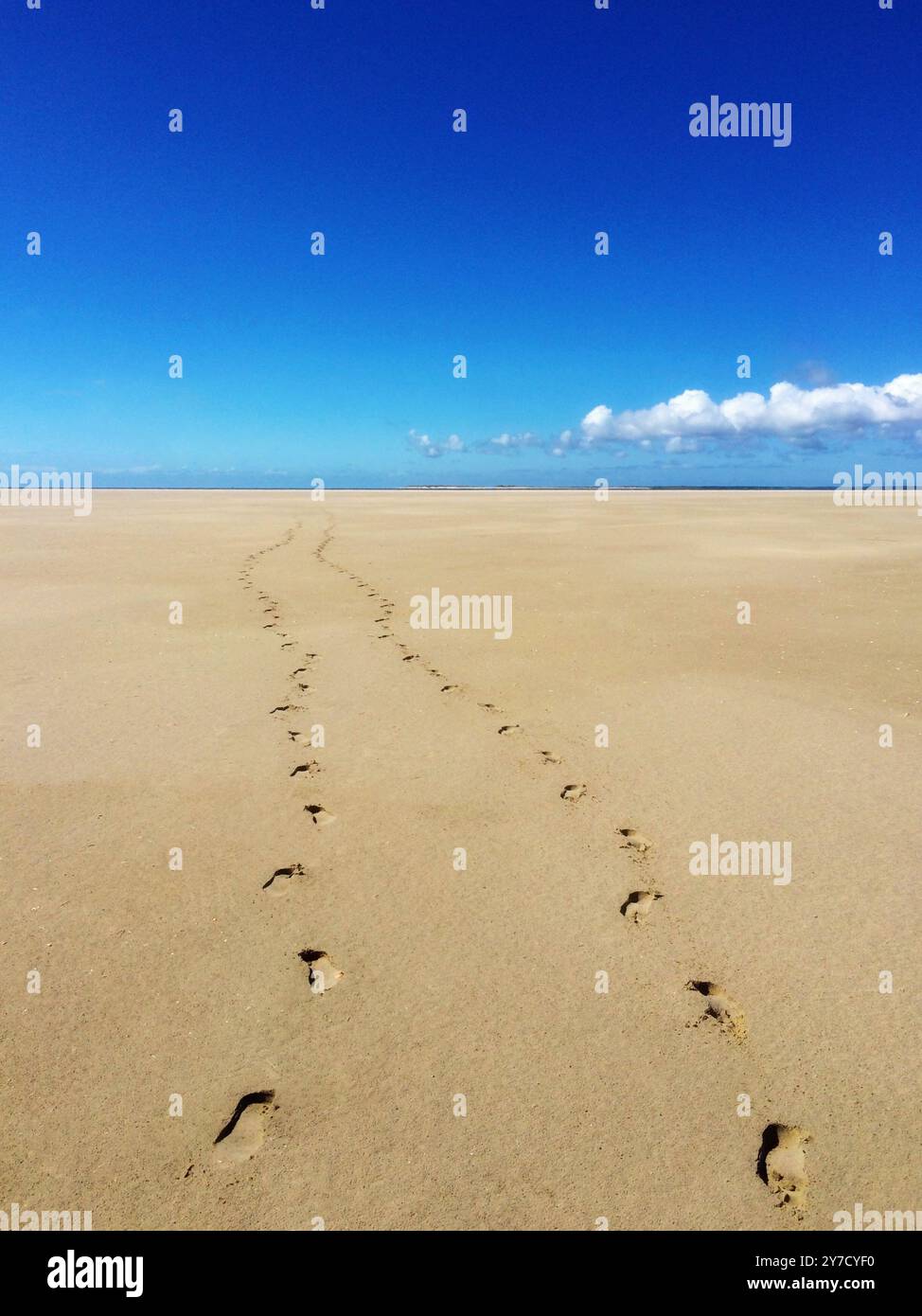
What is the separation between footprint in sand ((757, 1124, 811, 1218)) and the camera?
2.66 m

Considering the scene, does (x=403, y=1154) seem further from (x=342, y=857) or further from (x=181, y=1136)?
(x=342, y=857)

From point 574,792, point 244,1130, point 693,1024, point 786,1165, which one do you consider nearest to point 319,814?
point 574,792

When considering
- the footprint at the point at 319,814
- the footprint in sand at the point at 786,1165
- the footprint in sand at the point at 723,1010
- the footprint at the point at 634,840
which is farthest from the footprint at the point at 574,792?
the footprint in sand at the point at 786,1165

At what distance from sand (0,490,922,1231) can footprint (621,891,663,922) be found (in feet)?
0.07

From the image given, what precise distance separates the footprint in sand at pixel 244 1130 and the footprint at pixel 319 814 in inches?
92.2

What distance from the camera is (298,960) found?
12.7ft

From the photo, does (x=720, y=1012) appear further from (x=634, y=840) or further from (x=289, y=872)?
(x=289, y=872)

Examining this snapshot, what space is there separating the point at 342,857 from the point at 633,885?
2.01 meters

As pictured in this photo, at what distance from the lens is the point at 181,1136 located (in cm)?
288

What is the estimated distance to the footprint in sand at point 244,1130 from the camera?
2.80 meters

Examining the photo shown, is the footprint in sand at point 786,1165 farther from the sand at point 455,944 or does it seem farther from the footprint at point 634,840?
the footprint at point 634,840

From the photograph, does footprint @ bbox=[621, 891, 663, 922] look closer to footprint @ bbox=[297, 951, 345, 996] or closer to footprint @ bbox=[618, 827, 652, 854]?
footprint @ bbox=[618, 827, 652, 854]
